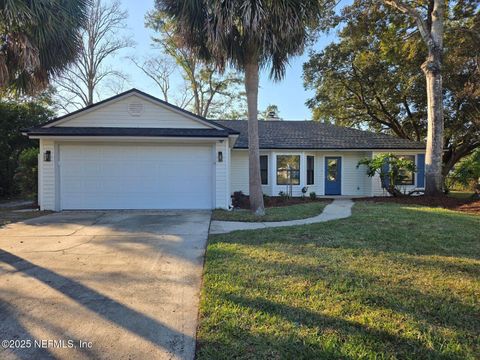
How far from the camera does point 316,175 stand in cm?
1562

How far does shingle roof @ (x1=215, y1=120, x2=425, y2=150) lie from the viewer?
14922 mm

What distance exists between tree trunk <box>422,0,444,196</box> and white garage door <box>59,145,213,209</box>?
29.9ft

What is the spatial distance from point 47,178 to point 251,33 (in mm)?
8216

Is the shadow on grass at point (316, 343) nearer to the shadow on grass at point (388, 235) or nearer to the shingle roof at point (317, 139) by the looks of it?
the shadow on grass at point (388, 235)

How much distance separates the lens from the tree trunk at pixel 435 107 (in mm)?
12000

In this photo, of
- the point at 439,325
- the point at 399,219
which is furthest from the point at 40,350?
the point at 399,219

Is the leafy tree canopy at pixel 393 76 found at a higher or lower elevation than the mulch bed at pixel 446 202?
higher

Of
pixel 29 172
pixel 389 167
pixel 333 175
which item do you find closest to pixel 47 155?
pixel 29 172

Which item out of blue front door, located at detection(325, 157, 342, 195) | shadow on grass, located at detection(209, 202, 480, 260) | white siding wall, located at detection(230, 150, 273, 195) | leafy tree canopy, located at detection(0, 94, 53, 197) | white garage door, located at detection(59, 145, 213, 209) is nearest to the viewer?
shadow on grass, located at detection(209, 202, 480, 260)

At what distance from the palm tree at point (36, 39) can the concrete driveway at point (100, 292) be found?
4.29m

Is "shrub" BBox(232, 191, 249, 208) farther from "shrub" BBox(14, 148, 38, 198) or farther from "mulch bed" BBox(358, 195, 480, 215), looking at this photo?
"shrub" BBox(14, 148, 38, 198)

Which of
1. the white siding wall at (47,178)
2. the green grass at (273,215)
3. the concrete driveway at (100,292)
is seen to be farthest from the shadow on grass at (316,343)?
the white siding wall at (47,178)

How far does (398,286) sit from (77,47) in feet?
31.9

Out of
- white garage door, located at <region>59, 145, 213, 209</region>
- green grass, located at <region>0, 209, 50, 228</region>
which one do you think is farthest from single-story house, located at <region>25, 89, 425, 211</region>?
green grass, located at <region>0, 209, 50, 228</region>
